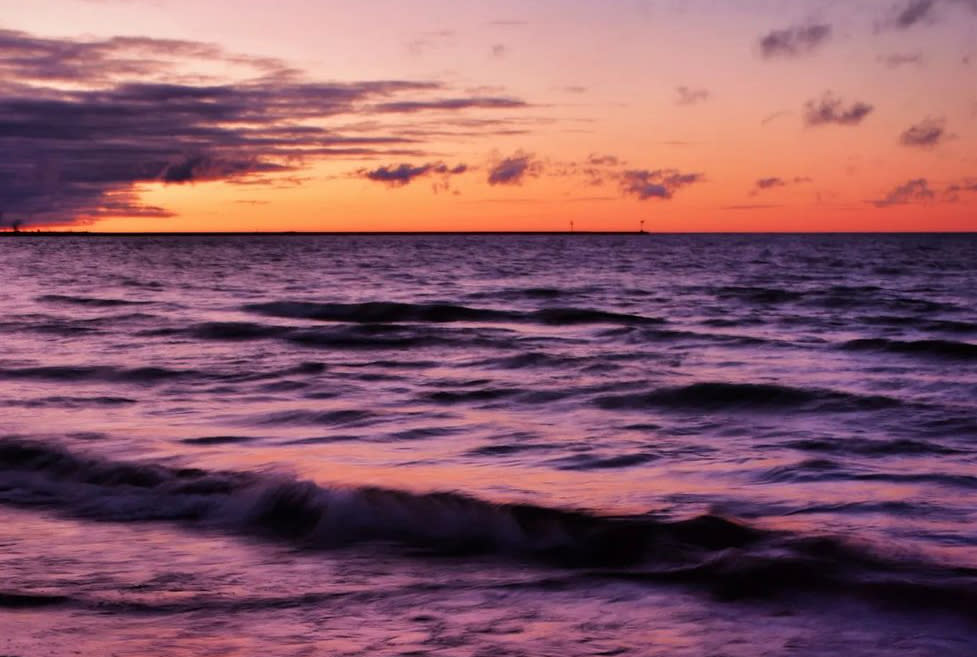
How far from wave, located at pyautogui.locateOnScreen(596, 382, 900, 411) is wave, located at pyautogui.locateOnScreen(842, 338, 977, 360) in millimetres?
6611

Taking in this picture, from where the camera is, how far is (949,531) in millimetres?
7844

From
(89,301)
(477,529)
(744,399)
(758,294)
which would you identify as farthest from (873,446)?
(89,301)

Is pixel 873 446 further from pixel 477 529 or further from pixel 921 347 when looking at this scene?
pixel 921 347

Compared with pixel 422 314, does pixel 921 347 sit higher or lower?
higher

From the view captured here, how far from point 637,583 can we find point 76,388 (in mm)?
11884

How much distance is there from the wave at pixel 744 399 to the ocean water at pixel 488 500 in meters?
0.08

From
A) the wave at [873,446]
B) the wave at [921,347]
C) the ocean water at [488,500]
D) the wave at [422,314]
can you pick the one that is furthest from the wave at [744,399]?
A: the wave at [422,314]

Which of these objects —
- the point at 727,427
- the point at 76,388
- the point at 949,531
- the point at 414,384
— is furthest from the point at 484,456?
the point at 76,388

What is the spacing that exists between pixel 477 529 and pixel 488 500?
25.9 inches

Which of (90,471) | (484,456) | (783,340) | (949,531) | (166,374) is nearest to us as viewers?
(949,531)

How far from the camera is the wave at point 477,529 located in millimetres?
6719

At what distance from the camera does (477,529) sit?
8.12 meters

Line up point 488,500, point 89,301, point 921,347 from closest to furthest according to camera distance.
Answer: point 488,500
point 921,347
point 89,301

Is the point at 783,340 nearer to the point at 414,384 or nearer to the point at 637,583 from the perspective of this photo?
the point at 414,384
